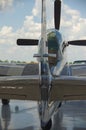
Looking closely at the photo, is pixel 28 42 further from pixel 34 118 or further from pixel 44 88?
pixel 44 88

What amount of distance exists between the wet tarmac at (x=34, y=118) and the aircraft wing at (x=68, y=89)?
1.60 m

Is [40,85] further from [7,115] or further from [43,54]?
[7,115]

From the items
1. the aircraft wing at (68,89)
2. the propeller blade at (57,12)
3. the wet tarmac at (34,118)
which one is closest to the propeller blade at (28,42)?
the propeller blade at (57,12)

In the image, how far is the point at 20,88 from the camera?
7969 mm

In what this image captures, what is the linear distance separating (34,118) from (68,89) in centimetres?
341

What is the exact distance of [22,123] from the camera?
1024 cm

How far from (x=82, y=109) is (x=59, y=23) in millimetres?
3247

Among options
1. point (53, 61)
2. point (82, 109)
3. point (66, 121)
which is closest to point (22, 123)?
point (66, 121)

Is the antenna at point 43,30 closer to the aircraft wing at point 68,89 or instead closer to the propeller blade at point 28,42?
the aircraft wing at point 68,89

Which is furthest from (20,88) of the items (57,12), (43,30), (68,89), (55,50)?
(57,12)

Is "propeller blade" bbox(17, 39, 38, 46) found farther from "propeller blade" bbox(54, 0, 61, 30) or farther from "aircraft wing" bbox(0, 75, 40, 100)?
"aircraft wing" bbox(0, 75, 40, 100)

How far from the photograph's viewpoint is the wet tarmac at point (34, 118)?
31.7 feet

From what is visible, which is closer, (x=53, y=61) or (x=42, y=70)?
(x=42, y=70)

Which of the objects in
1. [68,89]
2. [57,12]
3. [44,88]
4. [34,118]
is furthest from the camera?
[57,12]
